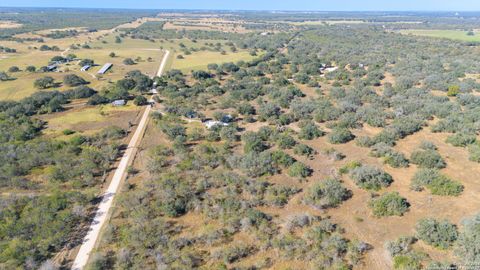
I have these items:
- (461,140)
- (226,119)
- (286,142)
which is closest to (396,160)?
(461,140)


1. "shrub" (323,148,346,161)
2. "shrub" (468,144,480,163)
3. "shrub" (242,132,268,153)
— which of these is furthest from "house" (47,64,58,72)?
"shrub" (468,144,480,163)

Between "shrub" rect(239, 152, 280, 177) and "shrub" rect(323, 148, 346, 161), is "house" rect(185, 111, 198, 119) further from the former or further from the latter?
"shrub" rect(323, 148, 346, 161)

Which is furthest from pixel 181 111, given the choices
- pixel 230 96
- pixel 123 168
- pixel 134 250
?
pixel 134 250

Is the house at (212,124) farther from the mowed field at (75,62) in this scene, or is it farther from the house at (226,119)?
the mowed field at (75,62)

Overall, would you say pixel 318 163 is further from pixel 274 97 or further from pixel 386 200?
pixel 274 97

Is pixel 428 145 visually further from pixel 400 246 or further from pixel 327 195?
pixel 400 246
